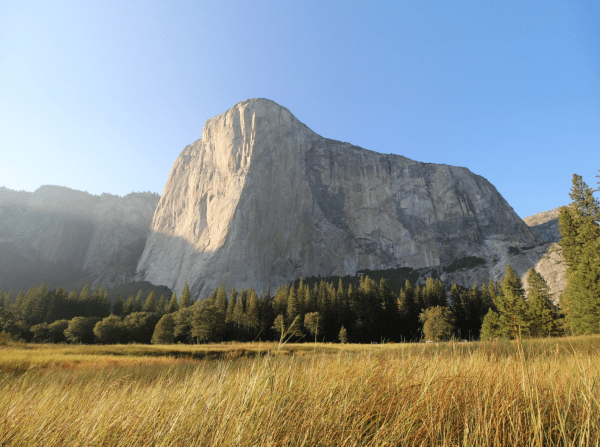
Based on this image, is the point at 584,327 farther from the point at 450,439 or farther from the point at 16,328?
the point at 16,328

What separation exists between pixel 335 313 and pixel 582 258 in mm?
38985

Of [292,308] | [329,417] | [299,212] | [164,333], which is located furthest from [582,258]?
[299,212]

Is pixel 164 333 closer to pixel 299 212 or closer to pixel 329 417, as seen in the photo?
pixel 329 417

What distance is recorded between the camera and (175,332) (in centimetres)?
4691

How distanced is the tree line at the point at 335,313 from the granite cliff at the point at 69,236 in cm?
6291

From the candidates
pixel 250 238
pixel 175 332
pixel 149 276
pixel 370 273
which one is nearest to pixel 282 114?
pixel 250 238

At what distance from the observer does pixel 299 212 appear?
377 feet

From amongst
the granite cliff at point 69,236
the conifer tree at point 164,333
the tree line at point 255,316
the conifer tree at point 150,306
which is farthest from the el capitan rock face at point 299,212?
the conifer tree at point 164,333

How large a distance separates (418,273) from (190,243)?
8580cm

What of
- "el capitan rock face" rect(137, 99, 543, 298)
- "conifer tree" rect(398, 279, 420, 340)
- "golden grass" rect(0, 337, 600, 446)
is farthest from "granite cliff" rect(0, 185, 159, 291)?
"golden grass" rect(0, 337, 600, 446)

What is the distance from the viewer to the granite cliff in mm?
124438

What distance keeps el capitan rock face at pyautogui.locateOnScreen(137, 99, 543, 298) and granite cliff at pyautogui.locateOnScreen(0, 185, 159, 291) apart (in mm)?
23836

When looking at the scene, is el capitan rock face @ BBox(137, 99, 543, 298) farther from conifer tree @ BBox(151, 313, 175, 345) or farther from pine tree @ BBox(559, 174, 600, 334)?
pine tree @ BBox(559, 174, 600, 334)

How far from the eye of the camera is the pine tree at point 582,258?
895 inches
